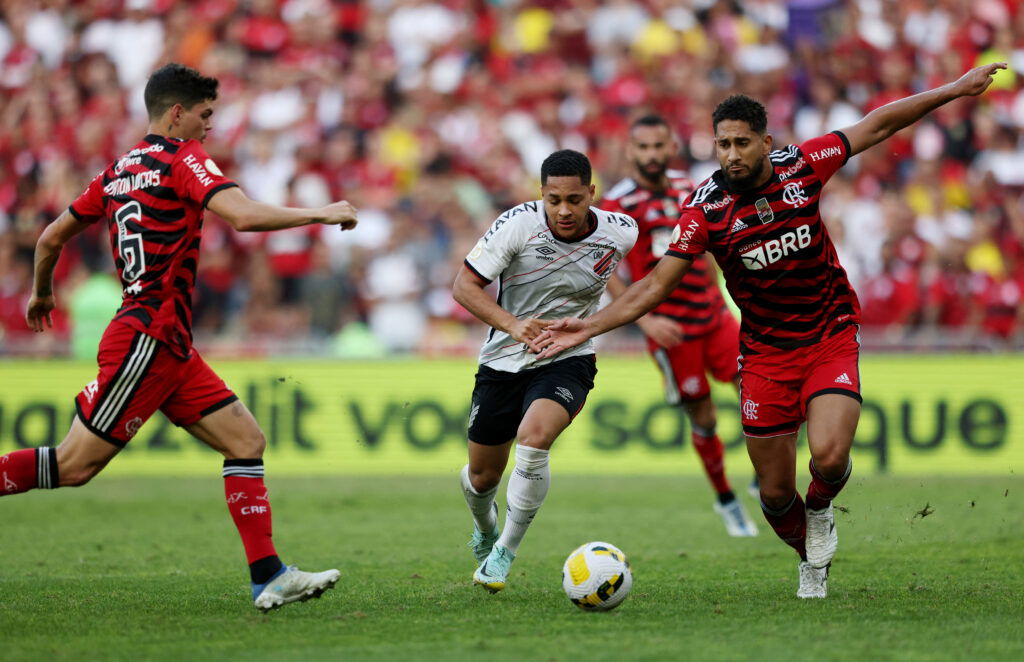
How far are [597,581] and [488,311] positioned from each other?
5.80 feet

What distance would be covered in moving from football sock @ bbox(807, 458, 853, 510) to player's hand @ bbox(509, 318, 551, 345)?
1.74 m

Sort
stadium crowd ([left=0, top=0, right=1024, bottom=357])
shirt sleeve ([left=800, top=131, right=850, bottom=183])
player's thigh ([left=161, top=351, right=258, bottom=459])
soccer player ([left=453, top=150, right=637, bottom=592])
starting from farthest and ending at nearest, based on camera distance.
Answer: stadium crowd ([left=0, top=0, right=1024, bottom=357]) → soccer player ([left=453, top=150, right=637, bottom=592]) → shirt sleeve ([left=800, top=131, right=850, bottom=183]) → player's thigh ([left=161, top=351, right=258, bottom=459])

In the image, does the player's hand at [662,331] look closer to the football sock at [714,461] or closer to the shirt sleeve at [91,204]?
the football sock at [714,461]

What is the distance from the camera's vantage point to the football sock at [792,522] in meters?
7.80

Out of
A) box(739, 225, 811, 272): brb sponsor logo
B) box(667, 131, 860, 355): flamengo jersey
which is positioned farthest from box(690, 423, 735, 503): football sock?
box(739, 225, 811, 272): brb sponsor logo

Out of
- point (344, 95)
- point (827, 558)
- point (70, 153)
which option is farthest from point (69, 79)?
point (827, 558)

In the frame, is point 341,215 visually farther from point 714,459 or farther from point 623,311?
point 714,459

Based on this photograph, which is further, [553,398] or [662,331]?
[662,331]

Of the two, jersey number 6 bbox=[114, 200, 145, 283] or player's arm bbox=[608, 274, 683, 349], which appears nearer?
jersey number 6 bbox=[114, 200, 145, 283]

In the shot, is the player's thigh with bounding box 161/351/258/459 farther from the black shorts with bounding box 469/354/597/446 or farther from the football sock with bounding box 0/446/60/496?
the black shorts with bounding box 469/354/597/446

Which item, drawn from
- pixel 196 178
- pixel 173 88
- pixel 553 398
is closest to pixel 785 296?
pixel 553 398

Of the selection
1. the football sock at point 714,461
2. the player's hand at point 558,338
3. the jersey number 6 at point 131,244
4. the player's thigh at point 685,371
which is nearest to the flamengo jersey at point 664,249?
the player's thigh at point 685,371

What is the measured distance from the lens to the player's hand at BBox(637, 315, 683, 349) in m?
11.0

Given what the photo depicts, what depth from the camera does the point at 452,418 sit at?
15406 mm
